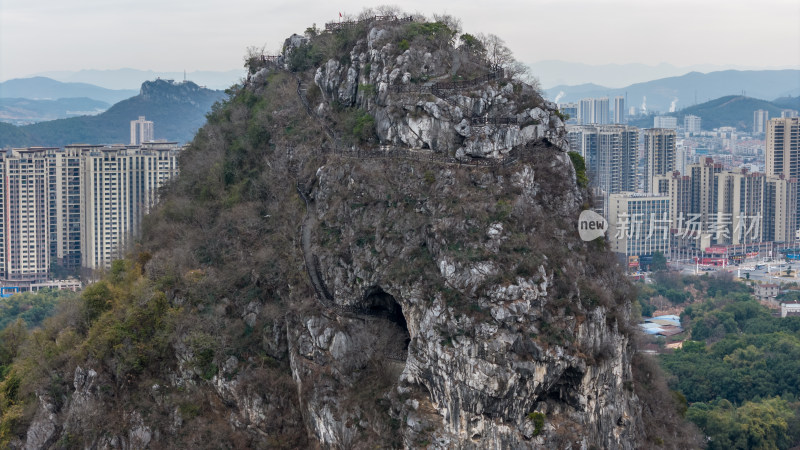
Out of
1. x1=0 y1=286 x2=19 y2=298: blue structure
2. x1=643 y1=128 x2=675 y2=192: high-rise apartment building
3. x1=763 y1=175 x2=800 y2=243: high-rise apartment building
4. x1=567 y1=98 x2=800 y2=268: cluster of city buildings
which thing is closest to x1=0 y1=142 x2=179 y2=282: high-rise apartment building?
x1=0 y1=286 x2=19 y2=298: blue structure

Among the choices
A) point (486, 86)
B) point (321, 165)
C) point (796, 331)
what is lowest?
point (796, 331)

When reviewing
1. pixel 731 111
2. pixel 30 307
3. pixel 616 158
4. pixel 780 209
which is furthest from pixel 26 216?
pixel 731 111

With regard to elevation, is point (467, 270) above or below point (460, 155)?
below

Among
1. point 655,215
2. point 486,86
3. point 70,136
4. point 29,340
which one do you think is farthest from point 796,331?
point 70,136

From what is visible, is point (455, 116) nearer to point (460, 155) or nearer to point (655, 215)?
point (460, 155)

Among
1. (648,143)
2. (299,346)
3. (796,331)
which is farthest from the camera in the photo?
(648,143)

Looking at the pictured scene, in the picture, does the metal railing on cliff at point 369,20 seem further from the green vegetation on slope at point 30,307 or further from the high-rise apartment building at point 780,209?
the high-rise apartment building at point 780,209
